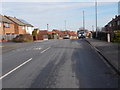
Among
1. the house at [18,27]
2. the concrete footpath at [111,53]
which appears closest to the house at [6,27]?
the house at [18,27]

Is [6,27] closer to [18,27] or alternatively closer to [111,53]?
[18,27]

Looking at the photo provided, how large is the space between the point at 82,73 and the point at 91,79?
122cm

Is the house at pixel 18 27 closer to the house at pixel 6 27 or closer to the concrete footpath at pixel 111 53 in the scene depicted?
the house at pixel 6 27

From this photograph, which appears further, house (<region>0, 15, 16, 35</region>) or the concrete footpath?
house (<region>0, 15, 16, 35</region>)

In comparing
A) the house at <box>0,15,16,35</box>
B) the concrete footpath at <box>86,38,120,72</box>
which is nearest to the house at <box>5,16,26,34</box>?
the house at <box>0,15,16,35</box>

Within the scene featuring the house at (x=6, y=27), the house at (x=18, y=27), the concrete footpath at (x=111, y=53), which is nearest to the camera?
the concrete footpath at (x=111, y=53)

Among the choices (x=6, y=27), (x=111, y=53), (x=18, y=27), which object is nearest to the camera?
(x=111, y=53)

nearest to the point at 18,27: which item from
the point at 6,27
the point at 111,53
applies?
the point at 6,27

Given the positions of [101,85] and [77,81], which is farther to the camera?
[77,81]

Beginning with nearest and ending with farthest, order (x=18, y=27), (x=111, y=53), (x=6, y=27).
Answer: (x=111, y=53) → (x=6, y=27) → (x=18, y=27)

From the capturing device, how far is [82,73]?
9398mm

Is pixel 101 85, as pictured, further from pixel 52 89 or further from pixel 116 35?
pixel 116 35

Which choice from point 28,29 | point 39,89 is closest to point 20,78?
point 39,89

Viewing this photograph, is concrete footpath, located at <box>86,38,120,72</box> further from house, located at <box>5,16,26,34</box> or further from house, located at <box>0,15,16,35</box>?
house, located at <box>5,16,26,34</box>
